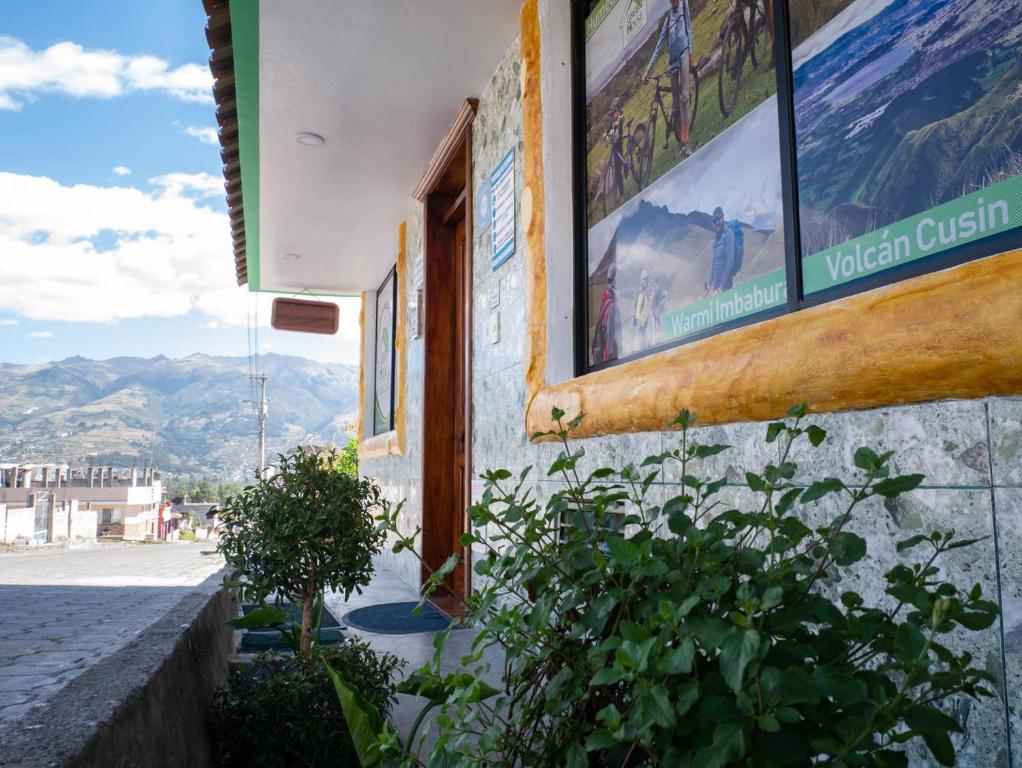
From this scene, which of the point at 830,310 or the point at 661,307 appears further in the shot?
the point at 661,307

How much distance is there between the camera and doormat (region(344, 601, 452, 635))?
12.4ft

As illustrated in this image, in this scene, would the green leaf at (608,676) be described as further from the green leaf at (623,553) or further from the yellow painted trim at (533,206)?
the yellow painted trim at (533,206)

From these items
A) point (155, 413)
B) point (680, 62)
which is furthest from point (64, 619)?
point (155, 413)

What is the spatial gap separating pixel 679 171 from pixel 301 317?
22.9 ft

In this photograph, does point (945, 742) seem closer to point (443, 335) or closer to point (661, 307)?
point (661, 307)

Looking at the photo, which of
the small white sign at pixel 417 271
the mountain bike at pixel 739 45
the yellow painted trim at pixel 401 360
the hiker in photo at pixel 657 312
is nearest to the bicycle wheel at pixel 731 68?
the mountain bike at pixel 739 45

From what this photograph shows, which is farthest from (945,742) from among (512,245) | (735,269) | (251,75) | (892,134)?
(251,75)

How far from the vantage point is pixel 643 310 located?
258 cm

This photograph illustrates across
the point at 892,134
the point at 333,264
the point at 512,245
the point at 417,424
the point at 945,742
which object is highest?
the point at 333,264

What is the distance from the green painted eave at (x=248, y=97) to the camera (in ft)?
12.1

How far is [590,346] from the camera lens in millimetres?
2975

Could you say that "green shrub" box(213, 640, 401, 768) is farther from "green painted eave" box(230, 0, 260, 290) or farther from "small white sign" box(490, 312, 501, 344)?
"green painted eave" box(230, 0, 260, 290)

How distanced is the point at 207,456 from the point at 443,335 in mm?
122227

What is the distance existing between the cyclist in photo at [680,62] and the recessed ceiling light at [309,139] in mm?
3045
